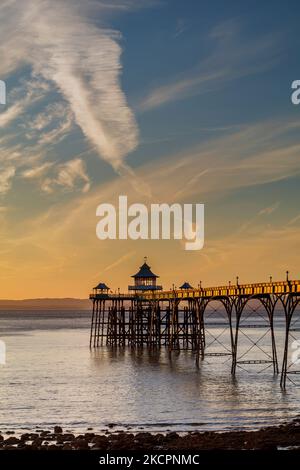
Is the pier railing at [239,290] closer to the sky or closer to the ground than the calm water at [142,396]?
closer to the sky

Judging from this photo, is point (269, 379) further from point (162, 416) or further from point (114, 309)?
point (114, 309)

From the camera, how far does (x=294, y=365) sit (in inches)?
2344

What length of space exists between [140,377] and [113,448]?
22.9 meters

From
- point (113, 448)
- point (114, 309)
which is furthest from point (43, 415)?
point (114, 309)

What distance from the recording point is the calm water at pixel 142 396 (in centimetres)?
3130

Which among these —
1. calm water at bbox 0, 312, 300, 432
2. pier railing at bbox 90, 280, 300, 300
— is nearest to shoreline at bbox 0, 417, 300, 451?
calm water at bbox 0, 312, 300, 432

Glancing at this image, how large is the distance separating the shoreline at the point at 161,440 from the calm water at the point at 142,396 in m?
2.05

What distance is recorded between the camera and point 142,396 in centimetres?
3884

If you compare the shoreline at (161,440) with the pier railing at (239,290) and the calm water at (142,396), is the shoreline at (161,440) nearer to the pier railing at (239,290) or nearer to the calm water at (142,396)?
the calm water at (142,396)

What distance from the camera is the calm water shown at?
103 ft

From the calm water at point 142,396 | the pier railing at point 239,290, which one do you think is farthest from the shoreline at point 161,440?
the pier railing at point 239,290
